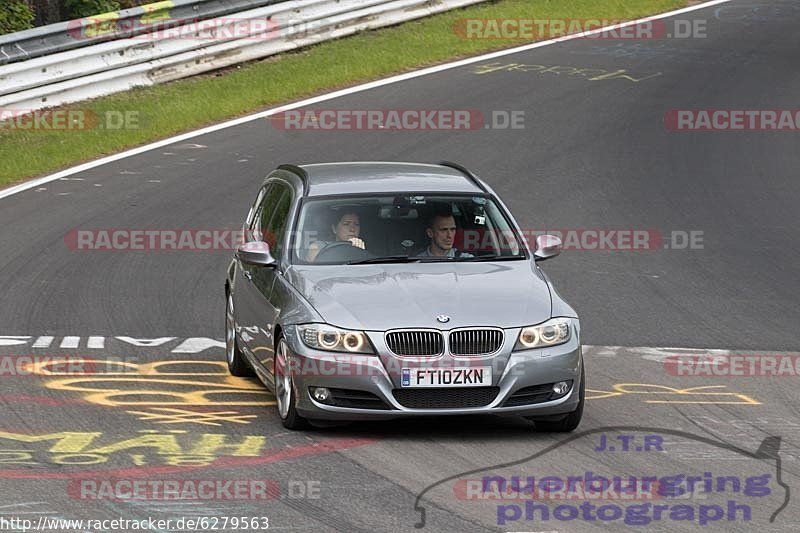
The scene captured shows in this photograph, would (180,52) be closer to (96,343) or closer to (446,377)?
(96,343)

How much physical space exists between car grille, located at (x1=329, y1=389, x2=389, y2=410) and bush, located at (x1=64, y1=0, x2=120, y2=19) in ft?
59.1

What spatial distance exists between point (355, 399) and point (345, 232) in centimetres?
161

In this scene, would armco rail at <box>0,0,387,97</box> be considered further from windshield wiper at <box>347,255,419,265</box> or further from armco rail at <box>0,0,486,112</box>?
windshield wiper at <box>347,255,419,265</box>

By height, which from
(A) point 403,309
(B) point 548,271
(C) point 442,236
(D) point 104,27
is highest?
(D) point 104,27

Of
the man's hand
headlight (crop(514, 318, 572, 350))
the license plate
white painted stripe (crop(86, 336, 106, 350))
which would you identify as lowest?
white painted stripe (crop(86, 336, 106, 350))

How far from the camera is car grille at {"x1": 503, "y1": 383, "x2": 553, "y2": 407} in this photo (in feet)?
29.6

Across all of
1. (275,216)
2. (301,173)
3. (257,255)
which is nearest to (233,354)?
(275,216)

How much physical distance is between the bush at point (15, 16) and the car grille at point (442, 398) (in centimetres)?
1741

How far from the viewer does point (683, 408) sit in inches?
393

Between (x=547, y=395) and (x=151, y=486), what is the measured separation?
8.43 feet

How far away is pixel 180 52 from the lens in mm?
23219

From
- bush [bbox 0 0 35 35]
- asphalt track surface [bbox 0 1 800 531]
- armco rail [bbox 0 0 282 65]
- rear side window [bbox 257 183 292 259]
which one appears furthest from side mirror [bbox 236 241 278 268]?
bush [bbox 0 0 35 35]

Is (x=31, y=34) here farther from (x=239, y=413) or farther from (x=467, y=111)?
(x=239, y=413)

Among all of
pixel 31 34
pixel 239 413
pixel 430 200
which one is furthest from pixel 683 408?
pixel 31 34
